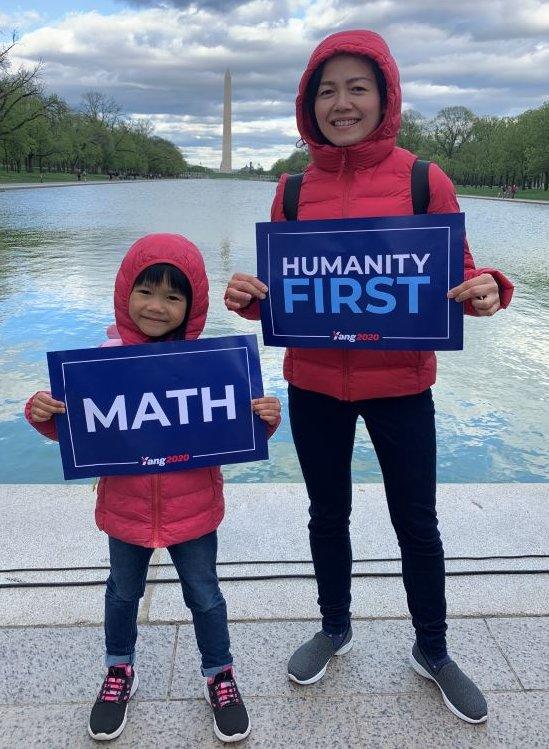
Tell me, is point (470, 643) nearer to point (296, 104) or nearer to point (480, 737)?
point (480, 737)

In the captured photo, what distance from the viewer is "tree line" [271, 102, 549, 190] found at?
64.6m

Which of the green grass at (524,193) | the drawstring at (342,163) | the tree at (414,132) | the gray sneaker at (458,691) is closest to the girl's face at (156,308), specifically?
the drawstring at (342,163)

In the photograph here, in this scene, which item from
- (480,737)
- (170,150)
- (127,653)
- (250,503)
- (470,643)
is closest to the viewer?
(480,737)

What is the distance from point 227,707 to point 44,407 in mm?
1137

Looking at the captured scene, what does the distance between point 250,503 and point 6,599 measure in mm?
1246

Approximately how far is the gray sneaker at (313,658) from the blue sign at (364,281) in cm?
110

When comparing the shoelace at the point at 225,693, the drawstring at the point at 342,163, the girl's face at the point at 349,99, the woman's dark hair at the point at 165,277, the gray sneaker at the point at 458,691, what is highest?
the girl's face at the point at 349,99

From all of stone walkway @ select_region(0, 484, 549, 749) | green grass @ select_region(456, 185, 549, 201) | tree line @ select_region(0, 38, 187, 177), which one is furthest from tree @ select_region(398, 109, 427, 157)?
stone walkway @ select_region(0, 484, 549, 749)

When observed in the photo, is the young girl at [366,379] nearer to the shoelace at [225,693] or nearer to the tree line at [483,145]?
the shoelace at [225,693]

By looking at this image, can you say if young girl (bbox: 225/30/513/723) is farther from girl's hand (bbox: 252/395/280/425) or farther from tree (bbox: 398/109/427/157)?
tree (bbox: 398/109/427/157)

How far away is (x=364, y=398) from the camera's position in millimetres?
2262

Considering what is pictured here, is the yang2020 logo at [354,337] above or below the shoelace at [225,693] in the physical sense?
above

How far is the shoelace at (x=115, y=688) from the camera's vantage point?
2268 millimetres

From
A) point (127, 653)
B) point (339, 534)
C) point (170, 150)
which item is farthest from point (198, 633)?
point (170, 150)
